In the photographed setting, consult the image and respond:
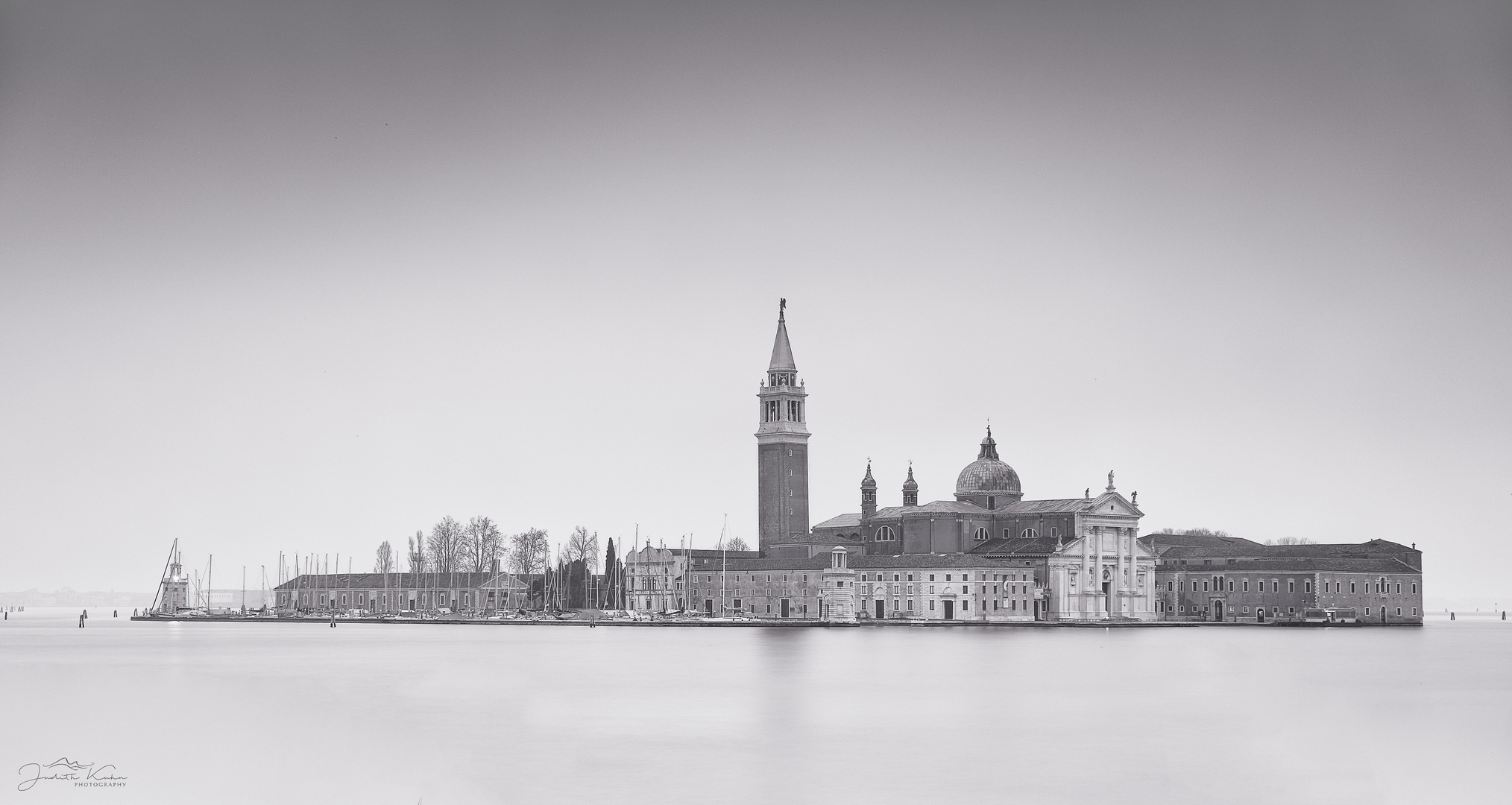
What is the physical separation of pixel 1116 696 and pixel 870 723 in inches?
278

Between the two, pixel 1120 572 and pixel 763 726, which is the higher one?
pixel 1120 572

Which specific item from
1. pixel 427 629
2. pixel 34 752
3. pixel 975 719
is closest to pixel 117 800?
pixel 34 752

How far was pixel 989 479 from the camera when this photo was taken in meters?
84.3

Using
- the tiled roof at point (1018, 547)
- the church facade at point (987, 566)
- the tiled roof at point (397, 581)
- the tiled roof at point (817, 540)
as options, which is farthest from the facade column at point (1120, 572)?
the tiled roof at point (397, 581)

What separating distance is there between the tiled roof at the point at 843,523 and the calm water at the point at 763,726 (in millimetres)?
39643

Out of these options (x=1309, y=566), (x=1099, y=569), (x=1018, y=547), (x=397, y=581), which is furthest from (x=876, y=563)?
(x=397, y=581)

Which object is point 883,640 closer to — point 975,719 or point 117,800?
point 975,719

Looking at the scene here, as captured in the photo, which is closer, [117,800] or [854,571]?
[117,800]

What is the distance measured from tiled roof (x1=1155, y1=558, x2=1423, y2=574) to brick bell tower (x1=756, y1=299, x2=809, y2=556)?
1788 centimetres

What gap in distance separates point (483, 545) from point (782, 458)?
19.0 meters

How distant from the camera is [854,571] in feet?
260

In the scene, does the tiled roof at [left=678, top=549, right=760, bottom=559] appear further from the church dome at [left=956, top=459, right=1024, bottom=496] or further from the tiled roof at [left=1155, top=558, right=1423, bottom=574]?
the tiled roof at [left=1155, top=558, right=1423, bottom=574]

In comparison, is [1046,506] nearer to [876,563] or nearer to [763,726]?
[876,563]

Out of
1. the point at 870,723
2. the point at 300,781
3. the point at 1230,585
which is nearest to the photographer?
the point at 300,781
